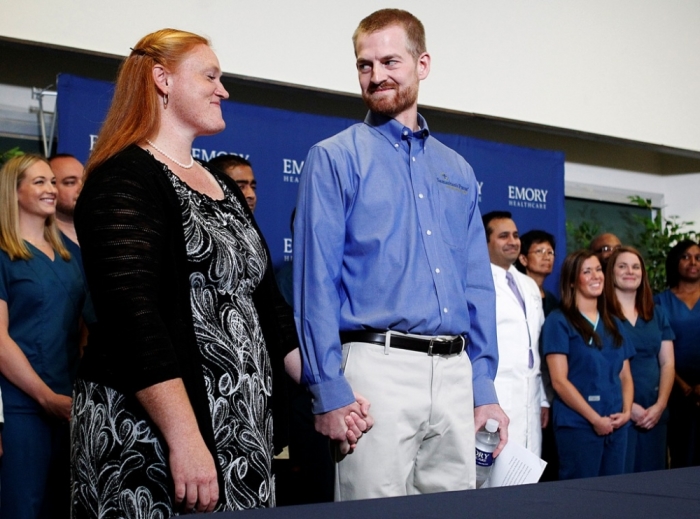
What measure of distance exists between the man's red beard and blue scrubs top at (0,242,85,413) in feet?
4.48

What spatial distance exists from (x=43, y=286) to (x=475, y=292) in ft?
4.90

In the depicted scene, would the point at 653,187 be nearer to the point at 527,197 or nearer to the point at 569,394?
the point at 527,197

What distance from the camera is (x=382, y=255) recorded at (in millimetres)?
2016

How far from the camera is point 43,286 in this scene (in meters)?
2.91

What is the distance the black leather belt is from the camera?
1969 millimetres

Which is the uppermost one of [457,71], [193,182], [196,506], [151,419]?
[457,71]

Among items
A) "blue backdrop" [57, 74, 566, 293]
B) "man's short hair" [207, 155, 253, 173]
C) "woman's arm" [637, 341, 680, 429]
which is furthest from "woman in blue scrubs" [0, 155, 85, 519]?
"woman's arm" [637, 341, 680, 429]

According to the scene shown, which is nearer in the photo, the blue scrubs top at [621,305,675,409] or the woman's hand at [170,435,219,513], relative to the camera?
the woman's hand at [170,435,219,513]

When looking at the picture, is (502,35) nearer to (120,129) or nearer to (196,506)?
(120,129)

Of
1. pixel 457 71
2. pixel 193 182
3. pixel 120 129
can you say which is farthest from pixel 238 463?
pixel 457 71

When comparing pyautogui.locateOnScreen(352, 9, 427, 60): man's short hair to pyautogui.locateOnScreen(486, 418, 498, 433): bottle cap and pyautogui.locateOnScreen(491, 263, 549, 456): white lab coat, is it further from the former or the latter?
pyautogui.locateOnScreen(491, 263, 549, 456): white lab coat

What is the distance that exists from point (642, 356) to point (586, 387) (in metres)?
0.56

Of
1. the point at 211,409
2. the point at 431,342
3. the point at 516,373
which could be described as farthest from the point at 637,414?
the point at 211,409

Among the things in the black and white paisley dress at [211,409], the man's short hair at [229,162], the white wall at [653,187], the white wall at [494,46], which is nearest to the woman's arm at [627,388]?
the white wall at [494,46]
